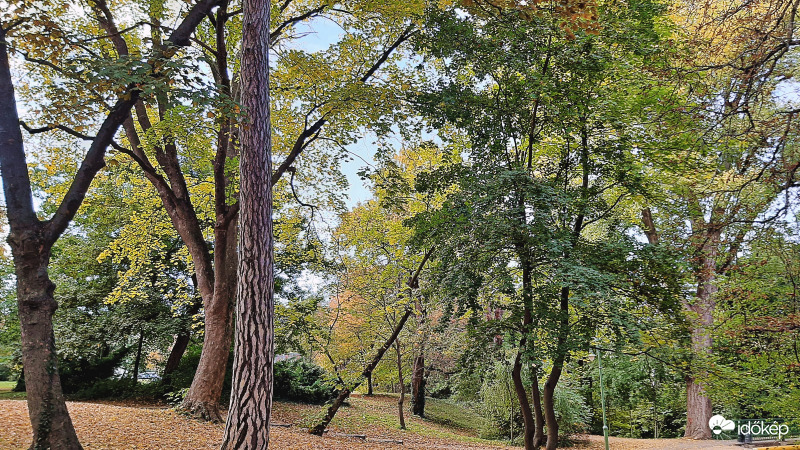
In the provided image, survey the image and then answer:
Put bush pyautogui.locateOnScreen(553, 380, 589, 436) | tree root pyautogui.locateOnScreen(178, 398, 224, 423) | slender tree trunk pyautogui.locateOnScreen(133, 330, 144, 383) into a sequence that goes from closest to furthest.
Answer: tree root pyautogui.locateOnScreen(178, 398, 224, 423) < bush pyautogui.locateOnScreen(553, 380, 589, 436) < slender tree trunk pyautogui.locateOnScreen(133, 330, 144, 383)

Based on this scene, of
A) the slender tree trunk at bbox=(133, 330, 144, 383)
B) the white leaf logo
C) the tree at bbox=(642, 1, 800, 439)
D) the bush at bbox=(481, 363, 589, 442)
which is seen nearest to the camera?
the tree at bbox=(642, 1, 800, 439)

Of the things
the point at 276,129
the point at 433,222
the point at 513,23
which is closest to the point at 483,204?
the point at 433,222

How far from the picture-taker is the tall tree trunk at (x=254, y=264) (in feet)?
12.5

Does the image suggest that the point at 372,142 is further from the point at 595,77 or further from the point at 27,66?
the point at 27,66

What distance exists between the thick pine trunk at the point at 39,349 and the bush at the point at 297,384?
35.2ft

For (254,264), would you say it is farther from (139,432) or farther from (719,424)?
(719,424)

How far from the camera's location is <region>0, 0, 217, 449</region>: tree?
4410 millimetres

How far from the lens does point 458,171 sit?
699cm

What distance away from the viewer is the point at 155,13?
6730mm

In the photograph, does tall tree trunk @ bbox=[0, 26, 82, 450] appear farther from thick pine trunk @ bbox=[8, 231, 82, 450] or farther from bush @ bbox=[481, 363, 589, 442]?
bush @ bbox=[481, 363, 589, 442]

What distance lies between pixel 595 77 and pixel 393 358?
11205 millimetres

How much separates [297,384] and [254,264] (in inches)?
501

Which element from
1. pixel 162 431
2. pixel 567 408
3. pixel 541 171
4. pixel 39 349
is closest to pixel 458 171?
pixel 541 171

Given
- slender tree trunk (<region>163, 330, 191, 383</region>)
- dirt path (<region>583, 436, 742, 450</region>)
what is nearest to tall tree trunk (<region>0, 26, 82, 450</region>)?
slender tree trunk (<region>163, 330, 191, 383</region>)
